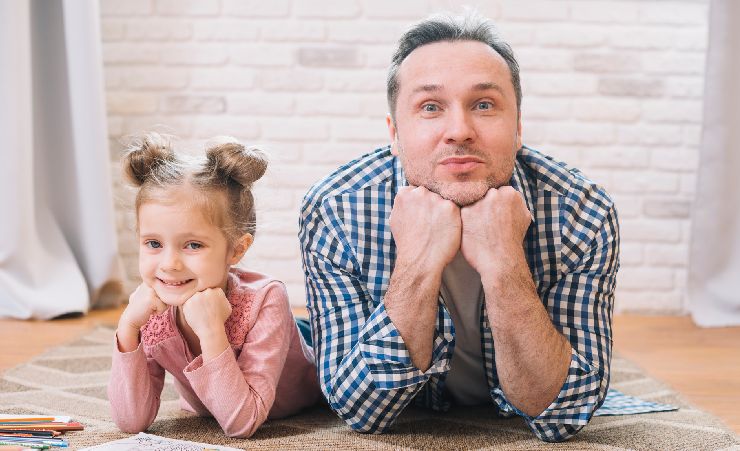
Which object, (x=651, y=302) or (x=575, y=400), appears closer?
(x=575, y=400)

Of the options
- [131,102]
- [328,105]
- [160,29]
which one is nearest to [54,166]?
[131,102]

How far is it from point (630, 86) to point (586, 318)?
70.6 inches

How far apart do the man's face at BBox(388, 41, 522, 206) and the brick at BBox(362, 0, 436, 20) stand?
1612mm

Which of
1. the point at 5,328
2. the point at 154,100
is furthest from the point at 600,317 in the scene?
the point at 154,100

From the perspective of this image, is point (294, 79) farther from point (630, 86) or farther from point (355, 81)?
point (630, 86)

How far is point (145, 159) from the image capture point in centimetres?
149

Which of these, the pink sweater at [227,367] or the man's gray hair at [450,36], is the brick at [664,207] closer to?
the man's gray hair at [450,36]

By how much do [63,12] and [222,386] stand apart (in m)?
1.98

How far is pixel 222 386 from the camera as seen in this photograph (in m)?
1.39

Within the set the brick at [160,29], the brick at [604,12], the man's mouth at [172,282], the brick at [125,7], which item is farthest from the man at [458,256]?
the brick at [125,7]

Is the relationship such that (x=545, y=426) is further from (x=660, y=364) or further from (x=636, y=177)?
(x=636, y=177)

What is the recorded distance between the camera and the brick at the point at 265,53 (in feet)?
9.92

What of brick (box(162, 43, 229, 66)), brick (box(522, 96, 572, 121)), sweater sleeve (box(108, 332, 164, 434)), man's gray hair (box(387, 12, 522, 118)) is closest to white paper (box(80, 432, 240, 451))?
sweater sleeve (box(108, 332, 164, 434))

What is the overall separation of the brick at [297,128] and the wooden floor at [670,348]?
2.82 feet
